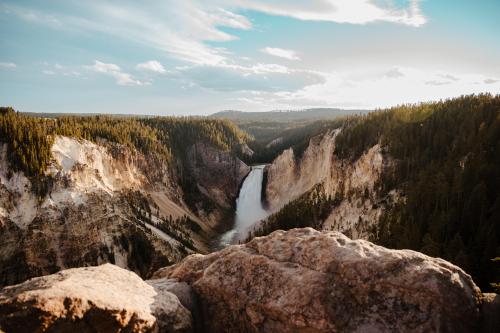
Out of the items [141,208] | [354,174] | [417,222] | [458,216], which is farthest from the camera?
[141,208]

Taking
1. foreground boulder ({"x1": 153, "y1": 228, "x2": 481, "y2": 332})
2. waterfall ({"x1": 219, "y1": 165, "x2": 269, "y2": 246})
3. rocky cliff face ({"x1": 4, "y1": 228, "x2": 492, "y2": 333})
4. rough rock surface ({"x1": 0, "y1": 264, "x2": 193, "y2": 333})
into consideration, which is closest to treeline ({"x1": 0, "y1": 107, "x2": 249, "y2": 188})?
waterfall ({"x1": 219, "y1": 165, "x2": 269, "y2": 246})

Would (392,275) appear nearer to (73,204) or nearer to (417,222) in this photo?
(417,222)

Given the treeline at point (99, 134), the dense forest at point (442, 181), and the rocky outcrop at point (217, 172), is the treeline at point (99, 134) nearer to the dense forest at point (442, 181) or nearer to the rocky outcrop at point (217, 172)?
the rocky outcrop at point (217, 172)

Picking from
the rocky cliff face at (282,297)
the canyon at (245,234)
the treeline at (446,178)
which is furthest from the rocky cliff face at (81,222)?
the rocky cliff face at (282,297)

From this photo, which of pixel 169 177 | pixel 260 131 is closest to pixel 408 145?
pixel 169 177

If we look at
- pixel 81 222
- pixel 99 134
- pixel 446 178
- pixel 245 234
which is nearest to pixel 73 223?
pixel 81 222

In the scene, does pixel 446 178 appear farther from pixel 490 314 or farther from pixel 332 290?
pixel 332 290
